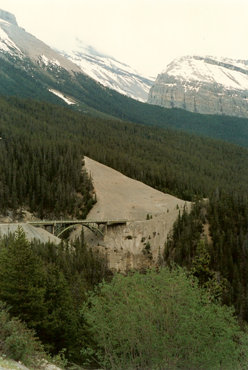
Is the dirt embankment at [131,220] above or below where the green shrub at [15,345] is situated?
below

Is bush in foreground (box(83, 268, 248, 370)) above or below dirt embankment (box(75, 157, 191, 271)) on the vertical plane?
above

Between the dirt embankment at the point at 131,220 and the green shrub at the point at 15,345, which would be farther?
the dirt embankment at the point at 131,220

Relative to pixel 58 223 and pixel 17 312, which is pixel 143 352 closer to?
pixel 17 312

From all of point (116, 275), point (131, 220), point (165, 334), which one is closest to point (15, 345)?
point (165, 334)

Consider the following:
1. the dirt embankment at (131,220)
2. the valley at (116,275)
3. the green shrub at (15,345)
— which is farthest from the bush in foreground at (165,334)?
the dirt embankment at (131,220)

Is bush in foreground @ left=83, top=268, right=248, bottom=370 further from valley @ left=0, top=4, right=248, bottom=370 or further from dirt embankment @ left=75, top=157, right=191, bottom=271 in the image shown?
dirt embankment @ left=75, top=157, right=191, bottom=271

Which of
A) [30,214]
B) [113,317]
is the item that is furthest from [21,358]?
[30,214]

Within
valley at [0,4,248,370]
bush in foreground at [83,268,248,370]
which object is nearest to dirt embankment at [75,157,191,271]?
valley at [0,4,248,370]

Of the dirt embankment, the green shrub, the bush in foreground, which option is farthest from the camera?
the dirt embankment

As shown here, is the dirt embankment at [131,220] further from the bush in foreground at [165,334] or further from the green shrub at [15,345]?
the green shrub at [15,345]

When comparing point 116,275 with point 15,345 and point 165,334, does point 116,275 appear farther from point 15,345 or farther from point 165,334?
point 15,345
